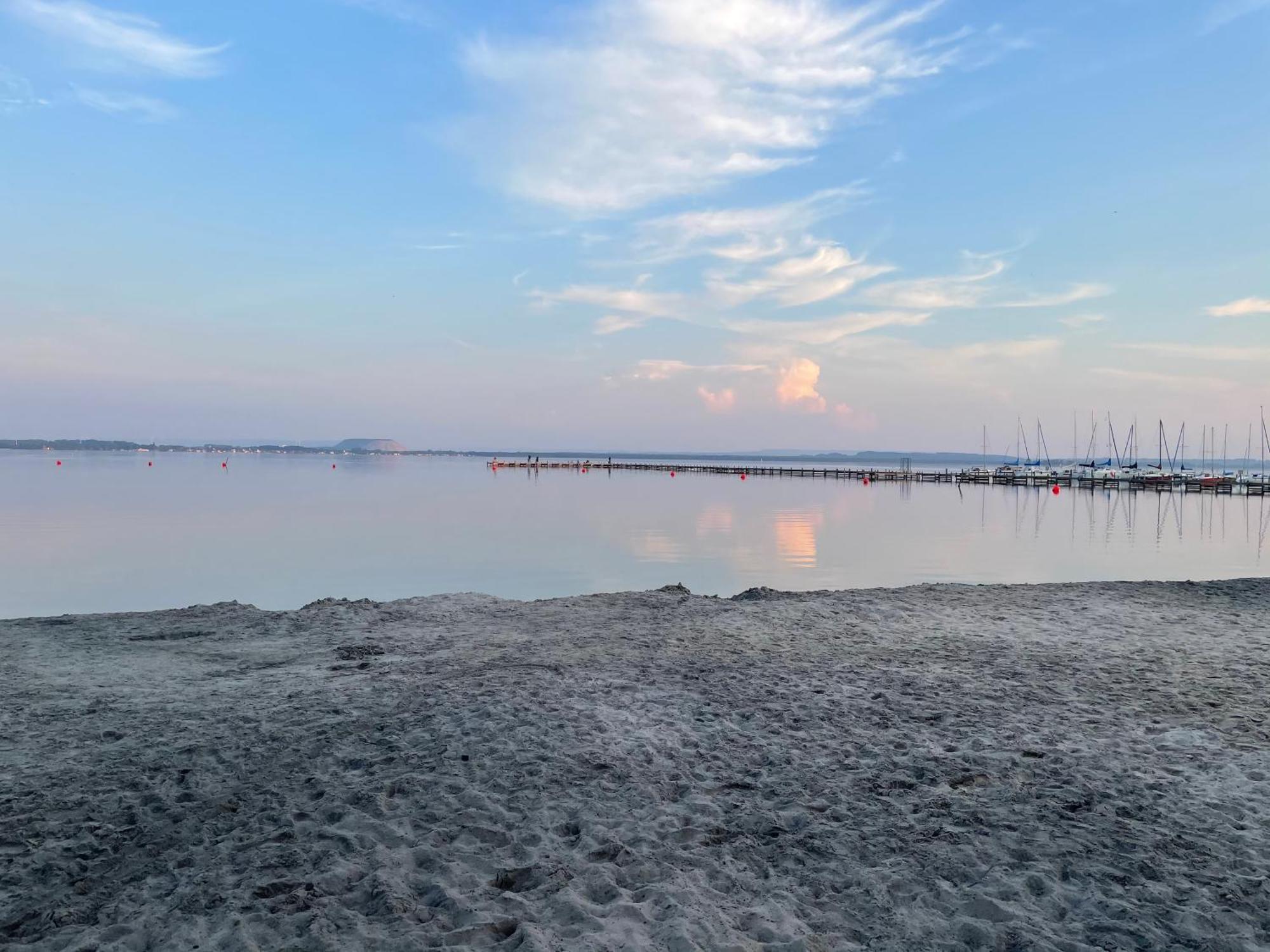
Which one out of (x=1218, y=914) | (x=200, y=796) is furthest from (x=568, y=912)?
(x=1218, y=914)

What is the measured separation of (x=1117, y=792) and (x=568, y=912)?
3666 millimetres

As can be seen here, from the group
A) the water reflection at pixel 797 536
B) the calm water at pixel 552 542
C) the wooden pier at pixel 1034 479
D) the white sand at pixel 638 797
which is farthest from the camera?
the wooden pier at pixel 1034 479

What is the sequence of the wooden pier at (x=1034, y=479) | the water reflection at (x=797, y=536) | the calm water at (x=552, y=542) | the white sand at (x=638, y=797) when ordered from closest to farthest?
the white sand at (x=638, y=797), the calm water at (x=552, y=542), the water reflection at (x=797, y=536), the wooden pier at (x=1034, y=479)

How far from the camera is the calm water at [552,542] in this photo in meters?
19.1

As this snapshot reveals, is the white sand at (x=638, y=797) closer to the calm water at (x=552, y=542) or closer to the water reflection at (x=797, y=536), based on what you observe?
the calm water at (x=552, y=542)

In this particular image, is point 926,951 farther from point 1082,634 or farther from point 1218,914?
point 1082,634

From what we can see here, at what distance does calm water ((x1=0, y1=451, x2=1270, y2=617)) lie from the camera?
62.6ft

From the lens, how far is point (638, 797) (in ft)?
17.1

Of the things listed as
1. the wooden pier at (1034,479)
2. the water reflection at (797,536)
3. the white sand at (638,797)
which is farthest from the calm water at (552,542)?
the wooden pier at (1034,479)

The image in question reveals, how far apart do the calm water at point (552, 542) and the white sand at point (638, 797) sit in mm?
9081

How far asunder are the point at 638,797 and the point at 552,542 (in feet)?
73.8

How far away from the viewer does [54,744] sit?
6.10m

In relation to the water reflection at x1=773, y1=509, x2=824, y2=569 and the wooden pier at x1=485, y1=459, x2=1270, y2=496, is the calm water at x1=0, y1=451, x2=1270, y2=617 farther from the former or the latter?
the wooden pier at x1=485, y1=459, x2=1270, y2=496

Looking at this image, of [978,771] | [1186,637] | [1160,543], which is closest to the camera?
[978,771]
